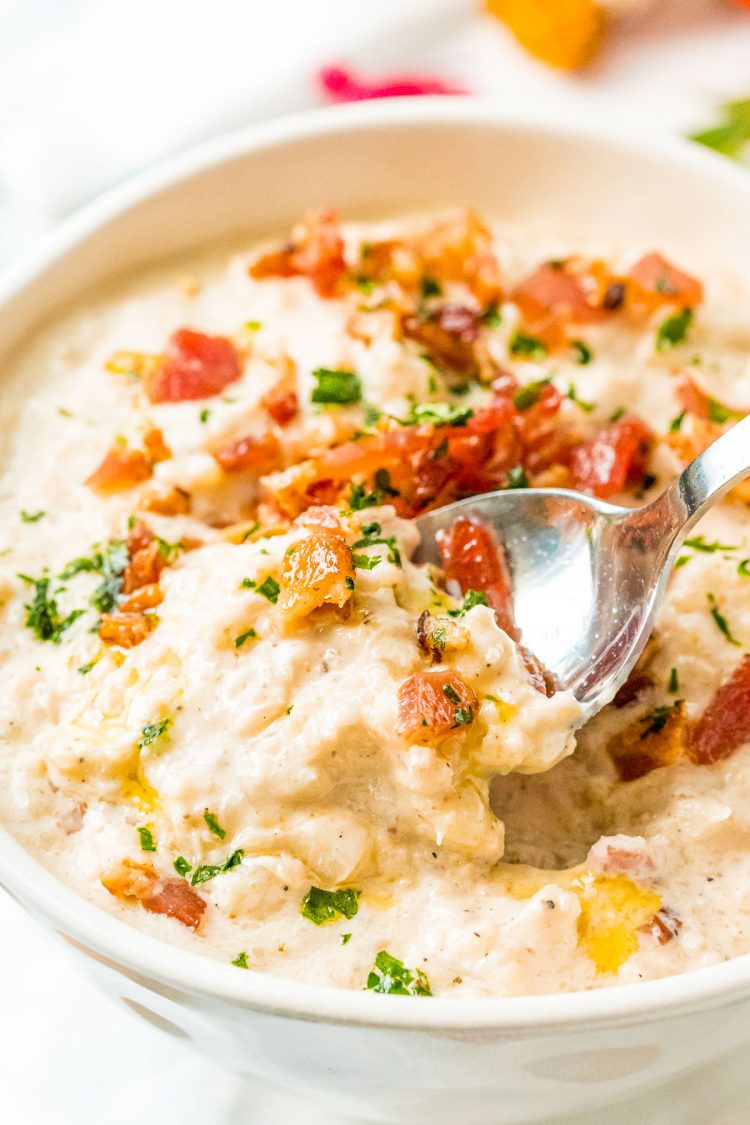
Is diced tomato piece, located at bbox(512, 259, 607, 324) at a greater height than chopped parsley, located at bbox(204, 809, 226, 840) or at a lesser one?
lesser

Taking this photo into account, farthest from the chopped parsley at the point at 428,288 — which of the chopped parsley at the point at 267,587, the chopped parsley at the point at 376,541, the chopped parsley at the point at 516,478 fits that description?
the chopped parsley at the point at 267,587

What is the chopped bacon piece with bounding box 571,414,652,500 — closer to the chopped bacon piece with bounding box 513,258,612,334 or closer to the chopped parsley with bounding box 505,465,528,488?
the chopped parsley with bounding box 505,465,528,488

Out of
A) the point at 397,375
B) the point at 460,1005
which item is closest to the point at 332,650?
the point at 460,1005

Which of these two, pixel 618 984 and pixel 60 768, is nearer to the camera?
pixel 618 984

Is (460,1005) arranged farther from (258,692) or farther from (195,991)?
(258,692)

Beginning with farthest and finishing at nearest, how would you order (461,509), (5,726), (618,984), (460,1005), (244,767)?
1. (461,509)
2. (5,726)
3. (244,767)
4. (618,984)
5. (460,1005)

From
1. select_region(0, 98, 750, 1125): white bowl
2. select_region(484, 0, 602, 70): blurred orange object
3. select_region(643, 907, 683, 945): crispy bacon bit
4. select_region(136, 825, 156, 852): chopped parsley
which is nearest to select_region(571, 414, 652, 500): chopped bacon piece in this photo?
select_region(0, 98, 750, 1125): white bowl

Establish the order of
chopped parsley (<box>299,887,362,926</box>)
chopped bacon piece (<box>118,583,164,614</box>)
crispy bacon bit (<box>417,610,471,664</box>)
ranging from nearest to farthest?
chopped parsley (<box>299,887,362,926</box>)
crispy bacon bit (<box>417,610,471,664</box>)
chopped bacon piece (<box>118,583,164,614</box>)
